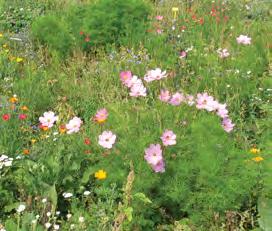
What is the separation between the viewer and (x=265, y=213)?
3191 mm

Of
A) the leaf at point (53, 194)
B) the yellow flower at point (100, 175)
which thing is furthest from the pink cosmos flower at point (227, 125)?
the leaf at point (53, 194)

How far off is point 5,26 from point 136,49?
1728 millimetres

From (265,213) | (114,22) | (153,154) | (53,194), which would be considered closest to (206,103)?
(153,154)

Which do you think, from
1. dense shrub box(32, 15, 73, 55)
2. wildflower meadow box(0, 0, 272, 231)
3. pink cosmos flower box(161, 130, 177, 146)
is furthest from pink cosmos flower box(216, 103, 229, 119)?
dense shrub box(32, 15, 73, 55)

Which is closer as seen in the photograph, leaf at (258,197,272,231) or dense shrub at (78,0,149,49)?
leaf at (258,197,272,231)

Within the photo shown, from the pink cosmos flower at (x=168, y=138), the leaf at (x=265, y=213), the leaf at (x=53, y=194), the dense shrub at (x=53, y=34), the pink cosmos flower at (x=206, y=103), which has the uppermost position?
the dense shrub at (x=53, y=34)

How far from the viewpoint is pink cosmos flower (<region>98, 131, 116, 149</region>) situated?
3.37 meters

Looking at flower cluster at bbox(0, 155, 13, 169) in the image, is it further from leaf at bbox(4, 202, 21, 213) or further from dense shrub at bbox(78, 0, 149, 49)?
dense shrub at bbox(78, 0, 149, 49)

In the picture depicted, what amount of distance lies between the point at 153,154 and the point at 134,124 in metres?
0.33

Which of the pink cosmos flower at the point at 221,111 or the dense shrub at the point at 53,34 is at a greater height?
the dense shrub at the point at 53,34

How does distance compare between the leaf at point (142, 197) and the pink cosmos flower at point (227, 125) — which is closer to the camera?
the leaf at point (142, 197)

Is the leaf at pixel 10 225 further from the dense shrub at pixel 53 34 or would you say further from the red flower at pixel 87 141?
the dense shrub at pixel 53 34

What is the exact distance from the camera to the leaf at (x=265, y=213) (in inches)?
125

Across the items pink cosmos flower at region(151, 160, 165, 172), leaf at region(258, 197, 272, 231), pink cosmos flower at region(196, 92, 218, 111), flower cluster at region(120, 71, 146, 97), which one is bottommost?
leaf at region(258, 197, 272, 231)
